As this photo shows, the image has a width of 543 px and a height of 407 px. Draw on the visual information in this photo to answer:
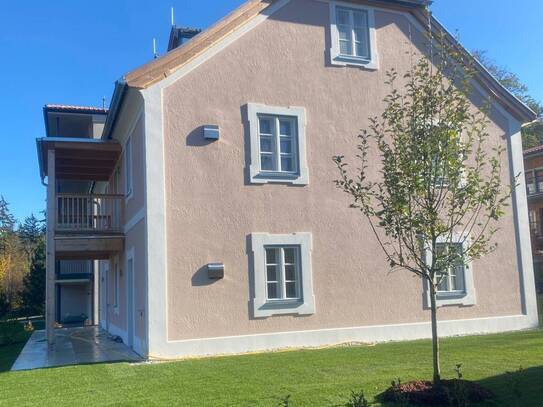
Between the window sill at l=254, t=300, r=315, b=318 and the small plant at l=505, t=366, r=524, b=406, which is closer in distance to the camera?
the small plant at l=505, t=366, r=524, b=406

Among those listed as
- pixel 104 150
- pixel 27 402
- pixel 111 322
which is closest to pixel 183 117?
pixel 104 150

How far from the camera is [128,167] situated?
15336 millimetres

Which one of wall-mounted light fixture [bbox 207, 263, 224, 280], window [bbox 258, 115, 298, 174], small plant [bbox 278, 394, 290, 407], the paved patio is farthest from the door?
small plant [bbox 278, 394, 290, 407]

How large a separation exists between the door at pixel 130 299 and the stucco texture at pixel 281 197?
2.63 meters

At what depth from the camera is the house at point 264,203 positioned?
1257 cm

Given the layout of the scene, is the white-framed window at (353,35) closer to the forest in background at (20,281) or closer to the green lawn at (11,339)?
the green lawn at (11,339)

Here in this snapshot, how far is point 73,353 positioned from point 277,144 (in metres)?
7.02

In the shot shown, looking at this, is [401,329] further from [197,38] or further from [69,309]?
[69,309]

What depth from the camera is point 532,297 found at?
16.1 meters

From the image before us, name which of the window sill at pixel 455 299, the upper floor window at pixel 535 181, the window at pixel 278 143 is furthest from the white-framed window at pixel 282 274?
the upper floor window at pixel 535 181

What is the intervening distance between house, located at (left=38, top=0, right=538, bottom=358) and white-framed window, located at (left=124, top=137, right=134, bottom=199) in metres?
0.09

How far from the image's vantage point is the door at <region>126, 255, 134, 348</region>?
1440cm

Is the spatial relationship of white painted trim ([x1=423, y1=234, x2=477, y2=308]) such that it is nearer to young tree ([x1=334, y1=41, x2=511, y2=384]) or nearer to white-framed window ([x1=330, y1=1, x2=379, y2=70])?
white-framed window ([x1=330, y1=1, x2=379, y2=70])

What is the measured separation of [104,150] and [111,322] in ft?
20.8
